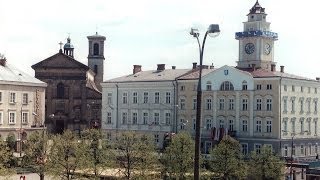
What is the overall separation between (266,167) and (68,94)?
5936cm

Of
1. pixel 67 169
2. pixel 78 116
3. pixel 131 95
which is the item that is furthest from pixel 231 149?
pixel 78 116

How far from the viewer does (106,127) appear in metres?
83.1

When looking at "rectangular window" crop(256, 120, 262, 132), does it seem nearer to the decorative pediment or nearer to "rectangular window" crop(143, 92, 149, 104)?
"rectangular window" crop(143, 92, 149, 104)

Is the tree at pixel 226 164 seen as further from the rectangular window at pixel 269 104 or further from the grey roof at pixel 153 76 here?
the grey roof at pixel 153 76

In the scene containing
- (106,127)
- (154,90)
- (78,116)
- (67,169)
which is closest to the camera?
(67,169)

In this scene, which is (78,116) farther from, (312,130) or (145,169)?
(145,169)

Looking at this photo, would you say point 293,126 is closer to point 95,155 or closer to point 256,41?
point 256,41

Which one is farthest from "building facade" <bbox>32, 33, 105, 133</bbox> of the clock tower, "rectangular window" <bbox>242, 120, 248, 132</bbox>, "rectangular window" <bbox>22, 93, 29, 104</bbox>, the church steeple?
"rectangular window" <bbox>242, 120, 248, 132</bbox>

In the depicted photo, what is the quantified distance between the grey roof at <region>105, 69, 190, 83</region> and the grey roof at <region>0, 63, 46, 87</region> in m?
11.1

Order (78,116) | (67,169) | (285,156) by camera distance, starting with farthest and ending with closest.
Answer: (78,116) < (285,156) < (67,169)

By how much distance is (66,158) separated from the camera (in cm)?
4647

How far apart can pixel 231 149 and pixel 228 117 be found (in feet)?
73.6

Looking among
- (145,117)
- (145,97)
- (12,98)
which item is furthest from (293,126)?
(12,98)

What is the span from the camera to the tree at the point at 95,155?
155ft
